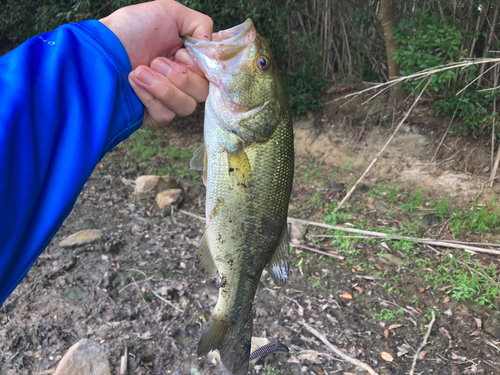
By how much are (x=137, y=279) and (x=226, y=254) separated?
2417 mm

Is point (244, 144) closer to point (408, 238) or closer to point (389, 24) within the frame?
point (408, 238)

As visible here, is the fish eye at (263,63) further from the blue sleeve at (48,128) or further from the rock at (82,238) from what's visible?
the rock at (82,238)

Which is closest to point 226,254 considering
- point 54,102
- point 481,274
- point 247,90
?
point 247,90

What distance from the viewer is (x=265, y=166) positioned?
1.68m

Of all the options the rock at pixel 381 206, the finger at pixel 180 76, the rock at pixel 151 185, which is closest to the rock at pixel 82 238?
the rock at pixel 151 185

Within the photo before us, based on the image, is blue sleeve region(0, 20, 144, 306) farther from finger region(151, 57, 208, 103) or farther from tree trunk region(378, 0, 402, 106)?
tree trunk region(378, 0, 402, 106)

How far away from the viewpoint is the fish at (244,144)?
1.69 m

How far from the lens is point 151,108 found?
73.3 inches

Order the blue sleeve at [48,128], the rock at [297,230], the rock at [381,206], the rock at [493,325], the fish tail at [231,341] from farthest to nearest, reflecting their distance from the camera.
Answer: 1. the rock at [381,206]
2. the rock at [297,230]
3. the rock at [493,325]
4. the fish tail at [231,341]
5. the blue sleeve at [48,128]

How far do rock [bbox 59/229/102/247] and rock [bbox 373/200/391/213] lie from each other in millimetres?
4133

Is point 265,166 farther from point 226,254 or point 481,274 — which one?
point 481,274

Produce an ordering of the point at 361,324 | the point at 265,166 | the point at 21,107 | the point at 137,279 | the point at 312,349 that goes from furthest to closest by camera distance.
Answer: the point at 137,279, the point at 361,324, the point at 312,349, the point at 265,166, the point at 21,107

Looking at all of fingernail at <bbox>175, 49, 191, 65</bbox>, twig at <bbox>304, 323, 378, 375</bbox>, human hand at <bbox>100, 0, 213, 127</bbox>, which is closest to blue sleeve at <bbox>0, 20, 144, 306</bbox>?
human hand at <bbox>100, 0, 213, 127</bbox>

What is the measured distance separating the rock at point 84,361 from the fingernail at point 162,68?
241 cm
